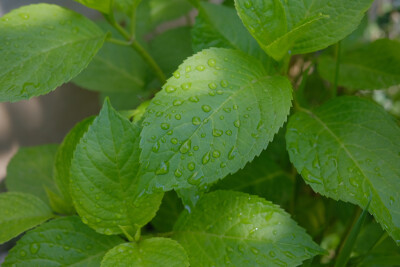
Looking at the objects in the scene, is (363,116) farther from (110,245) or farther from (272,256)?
(110,245)

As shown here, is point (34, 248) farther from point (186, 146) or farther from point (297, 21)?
point (297, 21)

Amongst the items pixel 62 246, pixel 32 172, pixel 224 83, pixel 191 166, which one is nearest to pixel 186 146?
pixel 191 166

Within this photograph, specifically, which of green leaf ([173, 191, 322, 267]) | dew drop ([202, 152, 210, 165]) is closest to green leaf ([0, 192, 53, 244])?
green leaf ([173, 191, 322, 267])

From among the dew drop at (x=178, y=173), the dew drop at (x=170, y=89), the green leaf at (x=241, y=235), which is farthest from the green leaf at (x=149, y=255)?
the dew drop at (x=170, y=89)

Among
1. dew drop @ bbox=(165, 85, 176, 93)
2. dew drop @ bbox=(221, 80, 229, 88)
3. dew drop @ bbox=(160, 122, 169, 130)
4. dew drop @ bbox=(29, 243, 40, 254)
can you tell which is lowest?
dew drop @ bbox=(29, 243, 40, 254)

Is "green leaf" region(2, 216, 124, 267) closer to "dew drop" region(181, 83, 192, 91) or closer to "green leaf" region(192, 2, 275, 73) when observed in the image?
"dew drop" region(181, 83, 192, 91)

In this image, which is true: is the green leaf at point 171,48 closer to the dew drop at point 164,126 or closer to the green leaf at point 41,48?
the green leaf at point 41,48
